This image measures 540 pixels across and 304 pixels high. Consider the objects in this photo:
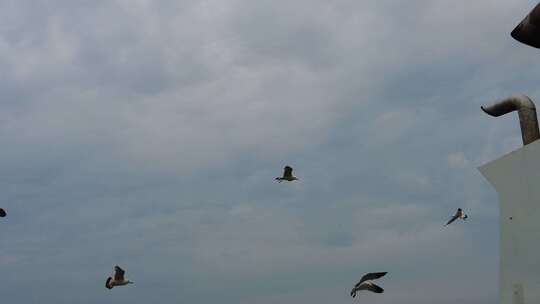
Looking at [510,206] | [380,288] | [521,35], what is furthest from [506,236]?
[380,288]

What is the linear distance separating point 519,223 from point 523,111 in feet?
6.80

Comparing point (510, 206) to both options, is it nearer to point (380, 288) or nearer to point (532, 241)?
point (532, 241)

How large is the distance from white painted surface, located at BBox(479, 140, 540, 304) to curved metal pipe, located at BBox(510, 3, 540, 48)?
200cm

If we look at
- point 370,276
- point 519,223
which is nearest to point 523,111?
point 519,223

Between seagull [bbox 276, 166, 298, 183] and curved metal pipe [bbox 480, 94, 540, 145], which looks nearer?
curved metal pipe [bbox 480, 94, 540, 145]

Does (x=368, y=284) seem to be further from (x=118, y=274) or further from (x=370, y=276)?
(x=118, y=274)

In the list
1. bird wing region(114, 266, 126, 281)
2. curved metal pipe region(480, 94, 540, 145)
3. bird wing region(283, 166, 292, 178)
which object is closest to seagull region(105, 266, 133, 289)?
bird wing region(114, 266, 126, 281)

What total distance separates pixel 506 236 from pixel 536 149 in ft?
4.93

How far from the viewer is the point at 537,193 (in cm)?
982

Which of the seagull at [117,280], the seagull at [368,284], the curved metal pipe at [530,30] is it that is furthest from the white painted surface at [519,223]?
the seagull at [117,280]

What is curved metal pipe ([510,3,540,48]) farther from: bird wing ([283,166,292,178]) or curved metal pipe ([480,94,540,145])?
bird wing ([283,166,292,178])

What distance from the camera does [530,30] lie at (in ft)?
34.8

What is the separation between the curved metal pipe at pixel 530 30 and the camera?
33.9 ft

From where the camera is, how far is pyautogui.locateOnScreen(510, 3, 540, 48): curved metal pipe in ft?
33.9
